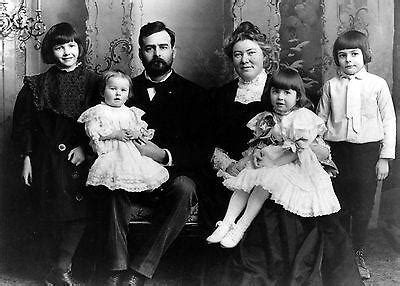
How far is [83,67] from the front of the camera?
7.55ft

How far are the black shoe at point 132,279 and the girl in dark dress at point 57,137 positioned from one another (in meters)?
0.23

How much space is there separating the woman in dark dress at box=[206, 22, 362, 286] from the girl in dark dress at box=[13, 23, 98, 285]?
1.67 ft

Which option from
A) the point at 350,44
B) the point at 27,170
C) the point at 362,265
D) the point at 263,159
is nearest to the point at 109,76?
the point at 27,170

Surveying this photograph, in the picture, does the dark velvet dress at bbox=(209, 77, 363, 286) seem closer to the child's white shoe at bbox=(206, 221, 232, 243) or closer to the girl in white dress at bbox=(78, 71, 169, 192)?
the child's white shoe at bbox=(206, 221, 232, 243)

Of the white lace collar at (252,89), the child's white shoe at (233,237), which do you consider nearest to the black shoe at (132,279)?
the child's white shoe at (233,237)

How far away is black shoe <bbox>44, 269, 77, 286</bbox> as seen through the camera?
217 cm

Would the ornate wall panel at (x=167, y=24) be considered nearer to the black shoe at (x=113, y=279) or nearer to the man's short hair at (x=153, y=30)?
the man's short hair at (x=153, y=30)

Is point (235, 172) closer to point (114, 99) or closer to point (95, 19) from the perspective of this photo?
point (114, 99)

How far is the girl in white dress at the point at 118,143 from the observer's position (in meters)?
2.10

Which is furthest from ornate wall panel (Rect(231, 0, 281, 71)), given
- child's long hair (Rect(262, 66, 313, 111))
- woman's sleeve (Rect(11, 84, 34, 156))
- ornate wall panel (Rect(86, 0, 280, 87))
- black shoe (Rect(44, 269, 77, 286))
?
black shoe (Rect(44, 269, 77, 286))

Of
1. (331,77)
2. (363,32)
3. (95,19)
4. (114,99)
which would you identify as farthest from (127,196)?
(363,32)

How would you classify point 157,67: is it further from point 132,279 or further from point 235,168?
point 132,279

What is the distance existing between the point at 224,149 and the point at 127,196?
39cm

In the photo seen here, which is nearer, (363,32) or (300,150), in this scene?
(300,150)
